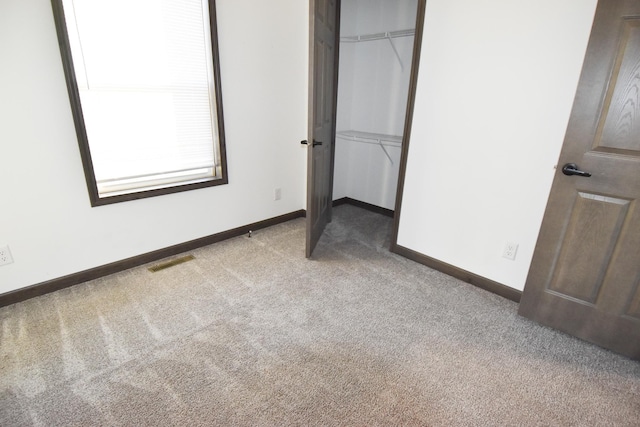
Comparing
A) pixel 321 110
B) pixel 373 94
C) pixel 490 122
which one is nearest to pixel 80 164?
pixel 321 110

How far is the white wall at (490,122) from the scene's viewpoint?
1.80m

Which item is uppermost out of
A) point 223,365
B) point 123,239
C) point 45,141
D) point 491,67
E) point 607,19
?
point 607,19

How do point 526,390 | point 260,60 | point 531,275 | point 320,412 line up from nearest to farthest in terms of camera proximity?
point 320,412 → point 526,390 → point 531,275 → point 260,60

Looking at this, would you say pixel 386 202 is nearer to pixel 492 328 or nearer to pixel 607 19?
pixel 492 328

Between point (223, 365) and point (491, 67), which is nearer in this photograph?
point (223, 365)

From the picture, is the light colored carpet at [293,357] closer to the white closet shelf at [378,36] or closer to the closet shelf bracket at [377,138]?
the closet shelf bracket at [377,138]

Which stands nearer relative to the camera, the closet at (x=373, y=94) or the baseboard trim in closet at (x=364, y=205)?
the closet at (x=373, y=94)

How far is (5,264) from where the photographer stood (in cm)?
195

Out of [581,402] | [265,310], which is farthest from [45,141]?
[581,402]

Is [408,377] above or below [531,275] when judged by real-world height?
below

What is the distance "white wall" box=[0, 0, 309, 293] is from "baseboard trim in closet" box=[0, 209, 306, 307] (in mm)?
38

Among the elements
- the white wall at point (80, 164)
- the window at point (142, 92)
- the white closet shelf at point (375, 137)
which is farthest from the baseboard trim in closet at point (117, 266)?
the white closet shelf at point (375, 137)

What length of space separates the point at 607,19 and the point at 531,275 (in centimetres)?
131

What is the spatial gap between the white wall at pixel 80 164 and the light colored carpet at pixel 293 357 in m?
0.30
